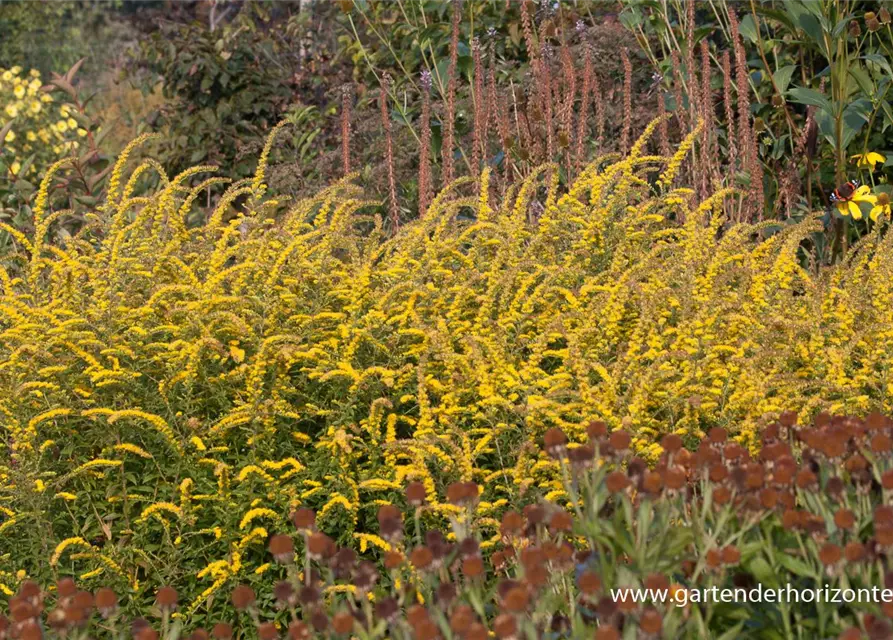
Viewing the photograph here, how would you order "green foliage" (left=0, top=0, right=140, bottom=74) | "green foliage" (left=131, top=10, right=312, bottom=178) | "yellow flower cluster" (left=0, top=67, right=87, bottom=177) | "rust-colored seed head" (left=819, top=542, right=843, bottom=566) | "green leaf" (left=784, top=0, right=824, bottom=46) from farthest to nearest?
"green foliage" (left=0, top=0, right=140, bottom=74)
"yellow flower cluster" (left=0, top=67, right=87, bottom=177)
"green foliage" (left=131, top=10, right=312, bottom=178)
"green leaf" (left=784, top=0, right=824, bottom=46)
"rust-colored seed head" (left=819, top=542, right=843, bottom=566)

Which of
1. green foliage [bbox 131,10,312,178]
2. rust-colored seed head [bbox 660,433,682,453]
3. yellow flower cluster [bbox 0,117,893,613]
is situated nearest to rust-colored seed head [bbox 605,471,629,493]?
rust-colored seed head [bbox 660,433,682,453]

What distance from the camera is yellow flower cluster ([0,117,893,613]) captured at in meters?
3.10

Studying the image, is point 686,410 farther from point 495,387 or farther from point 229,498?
point 229,498

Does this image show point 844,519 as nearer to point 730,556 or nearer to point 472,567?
point 730,556

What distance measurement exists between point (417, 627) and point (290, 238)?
2.14 meters

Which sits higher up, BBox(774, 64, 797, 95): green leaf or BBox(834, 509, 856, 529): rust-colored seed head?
BBox(774, 64, 797, 95): green leaf

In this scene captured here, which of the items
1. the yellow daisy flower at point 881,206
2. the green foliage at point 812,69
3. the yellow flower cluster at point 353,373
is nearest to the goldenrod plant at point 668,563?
the yellow flower cluster at point 353,373

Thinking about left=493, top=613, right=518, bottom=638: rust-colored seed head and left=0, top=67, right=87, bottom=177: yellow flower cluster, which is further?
left=0, top=67, right=87, bottom=177: yellow flower cluster

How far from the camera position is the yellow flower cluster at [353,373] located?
10.2 feet

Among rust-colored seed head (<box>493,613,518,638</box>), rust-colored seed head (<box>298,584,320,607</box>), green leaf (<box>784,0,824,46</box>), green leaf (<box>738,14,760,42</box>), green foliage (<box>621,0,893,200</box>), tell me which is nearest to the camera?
rust-colored seed head (<box>493,613,518,638</box>)

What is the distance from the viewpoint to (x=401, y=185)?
5957mm

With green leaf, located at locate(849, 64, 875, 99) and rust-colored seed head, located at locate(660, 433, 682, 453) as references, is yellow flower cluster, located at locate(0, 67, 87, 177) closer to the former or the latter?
green leaf, located at locate(849, 64, 875, 99)

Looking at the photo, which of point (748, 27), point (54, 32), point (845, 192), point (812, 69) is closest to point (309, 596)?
point (845, 192)

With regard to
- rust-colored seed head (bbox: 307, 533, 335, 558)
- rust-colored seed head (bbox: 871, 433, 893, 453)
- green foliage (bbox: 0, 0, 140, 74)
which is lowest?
rust-colored seed head (bbox: 307, 533, 335, 558)
